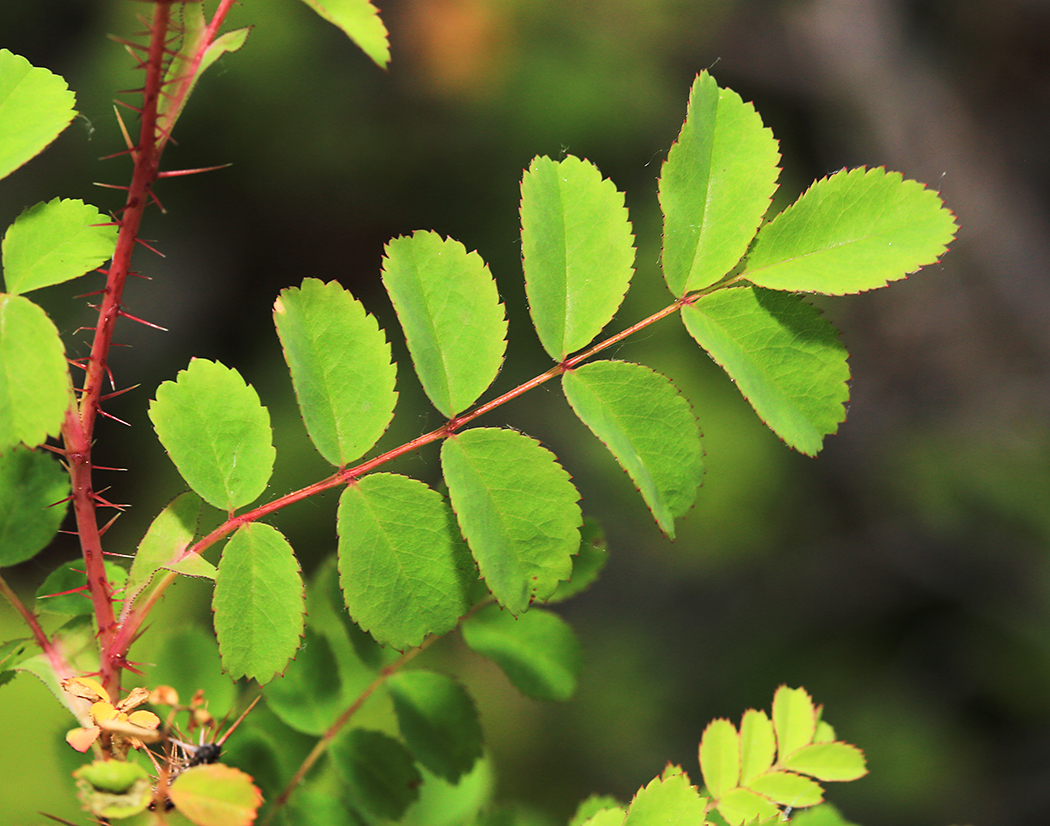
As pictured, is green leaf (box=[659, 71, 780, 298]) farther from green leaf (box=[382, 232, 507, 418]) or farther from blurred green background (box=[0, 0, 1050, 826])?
blurred green background (box=[0, 0, 1050, 826])

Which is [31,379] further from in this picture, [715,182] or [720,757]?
[720,757]

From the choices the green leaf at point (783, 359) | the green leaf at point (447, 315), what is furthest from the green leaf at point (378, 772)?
the green leaf at point (783, 359)

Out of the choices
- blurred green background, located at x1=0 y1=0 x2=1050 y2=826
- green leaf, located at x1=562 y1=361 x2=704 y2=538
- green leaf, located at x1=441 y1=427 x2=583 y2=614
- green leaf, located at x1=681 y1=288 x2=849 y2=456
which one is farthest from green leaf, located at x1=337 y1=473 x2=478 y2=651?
blurred green background, located at x1=0 y1=0 x2=1050 y2=826

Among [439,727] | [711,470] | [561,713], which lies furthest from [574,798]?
[439,727]

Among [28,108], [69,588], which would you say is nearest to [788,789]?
[69,588]

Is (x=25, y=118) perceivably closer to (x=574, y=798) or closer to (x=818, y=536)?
(x=574, y=798)

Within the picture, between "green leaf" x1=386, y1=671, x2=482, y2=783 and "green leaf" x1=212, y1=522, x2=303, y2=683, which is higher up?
"green leaf" x1=212, y1=522, x2=303, y2=683

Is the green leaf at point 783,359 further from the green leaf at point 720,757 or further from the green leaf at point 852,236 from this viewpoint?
the green leaf at point 720,757
